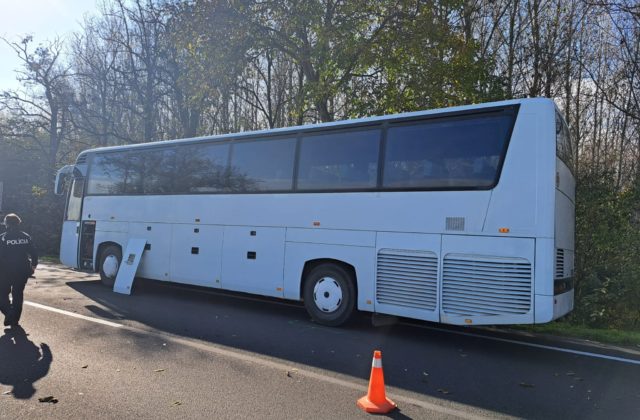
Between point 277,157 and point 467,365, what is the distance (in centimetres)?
509

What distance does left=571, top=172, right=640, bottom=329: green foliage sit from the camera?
37.7 feet

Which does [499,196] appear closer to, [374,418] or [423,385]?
[423,385]

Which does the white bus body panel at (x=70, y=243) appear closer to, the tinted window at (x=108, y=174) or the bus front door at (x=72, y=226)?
the bus front door at (x=72, y=226)

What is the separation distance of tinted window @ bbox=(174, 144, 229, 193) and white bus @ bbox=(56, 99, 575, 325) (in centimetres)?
3

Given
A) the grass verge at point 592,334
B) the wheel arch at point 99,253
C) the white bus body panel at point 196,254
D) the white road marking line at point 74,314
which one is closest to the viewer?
the white road marking line at point 74,314

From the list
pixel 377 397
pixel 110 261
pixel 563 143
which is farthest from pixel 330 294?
pixel 110 261

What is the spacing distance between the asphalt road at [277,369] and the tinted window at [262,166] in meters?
2.48

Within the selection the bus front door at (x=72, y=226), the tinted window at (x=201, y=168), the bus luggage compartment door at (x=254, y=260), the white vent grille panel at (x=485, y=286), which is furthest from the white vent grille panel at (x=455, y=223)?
the bus front door at (x=72, y=226)

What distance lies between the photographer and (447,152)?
7586 mm

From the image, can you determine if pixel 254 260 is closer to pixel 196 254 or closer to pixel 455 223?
pixel 196 254

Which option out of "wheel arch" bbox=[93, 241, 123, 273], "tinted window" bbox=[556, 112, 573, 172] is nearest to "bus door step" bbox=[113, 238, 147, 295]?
"wheel arch" bbox=[93, 241, 123, 273]

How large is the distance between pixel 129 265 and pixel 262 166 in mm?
4424

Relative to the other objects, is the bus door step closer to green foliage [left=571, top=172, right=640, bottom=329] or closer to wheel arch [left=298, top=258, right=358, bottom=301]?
wheel arch [left=298, top=258, right=358, bottom=301]

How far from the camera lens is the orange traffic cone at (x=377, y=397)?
4.71 m
